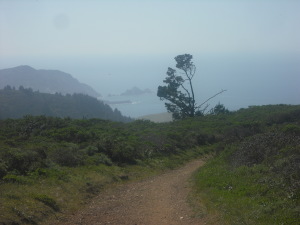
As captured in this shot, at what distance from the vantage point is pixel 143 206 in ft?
33.0

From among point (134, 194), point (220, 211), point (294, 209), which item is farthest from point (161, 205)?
point (294, 209)

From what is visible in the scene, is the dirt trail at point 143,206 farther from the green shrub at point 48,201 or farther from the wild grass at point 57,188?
the green shrub at point 48,201

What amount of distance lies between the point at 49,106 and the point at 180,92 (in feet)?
147

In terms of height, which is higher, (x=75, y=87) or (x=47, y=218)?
(x=75, y=87)

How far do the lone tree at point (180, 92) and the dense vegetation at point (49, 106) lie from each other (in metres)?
29.9

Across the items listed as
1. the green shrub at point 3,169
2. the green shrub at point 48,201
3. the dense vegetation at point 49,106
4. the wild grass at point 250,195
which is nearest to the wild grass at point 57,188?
the green shrub at point 48,201

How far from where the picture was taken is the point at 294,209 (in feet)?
Result: 21.5

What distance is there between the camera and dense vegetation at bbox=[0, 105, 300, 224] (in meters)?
7.62

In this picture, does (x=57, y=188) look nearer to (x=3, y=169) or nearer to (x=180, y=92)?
(x=3, y=169)

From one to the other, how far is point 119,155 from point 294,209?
10108 millimetres

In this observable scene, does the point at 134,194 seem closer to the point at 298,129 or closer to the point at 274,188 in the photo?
the point at 274,188

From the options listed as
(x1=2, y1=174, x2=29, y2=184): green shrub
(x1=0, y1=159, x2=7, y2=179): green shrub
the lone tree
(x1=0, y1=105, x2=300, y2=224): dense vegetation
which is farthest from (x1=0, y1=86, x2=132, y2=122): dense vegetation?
(x1=2, y1=174, x2=29, y2=184): green shrub

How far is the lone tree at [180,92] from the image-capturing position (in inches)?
1452

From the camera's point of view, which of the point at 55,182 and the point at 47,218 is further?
the point at 55,182
